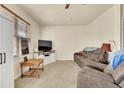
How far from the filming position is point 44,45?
9.45 m

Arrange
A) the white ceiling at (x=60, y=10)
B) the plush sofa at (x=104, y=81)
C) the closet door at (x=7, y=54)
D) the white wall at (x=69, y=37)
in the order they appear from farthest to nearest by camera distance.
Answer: the white wall at (x=69, y=37) < the white ceiling at (x=60, y=10) < the closet door at (x=7, y=54) < the plush sofa at (x=104, y=81)

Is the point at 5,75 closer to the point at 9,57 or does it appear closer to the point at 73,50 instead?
the point at 9,57

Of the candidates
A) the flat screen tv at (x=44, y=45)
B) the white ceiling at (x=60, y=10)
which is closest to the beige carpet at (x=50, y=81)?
the white ceiling at (x=60, y=10)

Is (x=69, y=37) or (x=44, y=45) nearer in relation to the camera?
(x=44, y=45)

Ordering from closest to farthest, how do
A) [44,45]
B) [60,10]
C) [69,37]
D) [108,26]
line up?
[60,10] < [108,26] < [44,45] < [69,37]

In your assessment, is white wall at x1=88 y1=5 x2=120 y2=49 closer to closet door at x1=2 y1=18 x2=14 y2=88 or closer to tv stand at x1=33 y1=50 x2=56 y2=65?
tv stand at x1=33 y1=50 x2=56 y2=65

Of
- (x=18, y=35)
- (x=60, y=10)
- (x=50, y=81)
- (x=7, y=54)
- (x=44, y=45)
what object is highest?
(x=60, y=10)

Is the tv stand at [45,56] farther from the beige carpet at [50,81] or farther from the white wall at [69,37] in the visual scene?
the beige carpet at [50,81]

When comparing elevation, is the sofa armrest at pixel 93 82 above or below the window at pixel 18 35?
below

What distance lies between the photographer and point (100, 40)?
29.7 feet

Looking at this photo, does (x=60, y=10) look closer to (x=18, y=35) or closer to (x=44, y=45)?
(x=18, y=35)

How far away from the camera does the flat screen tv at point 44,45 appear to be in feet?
29.8

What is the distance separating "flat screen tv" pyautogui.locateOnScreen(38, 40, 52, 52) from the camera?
29.8 feet

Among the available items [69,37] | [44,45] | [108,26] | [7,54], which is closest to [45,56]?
[44,45]
